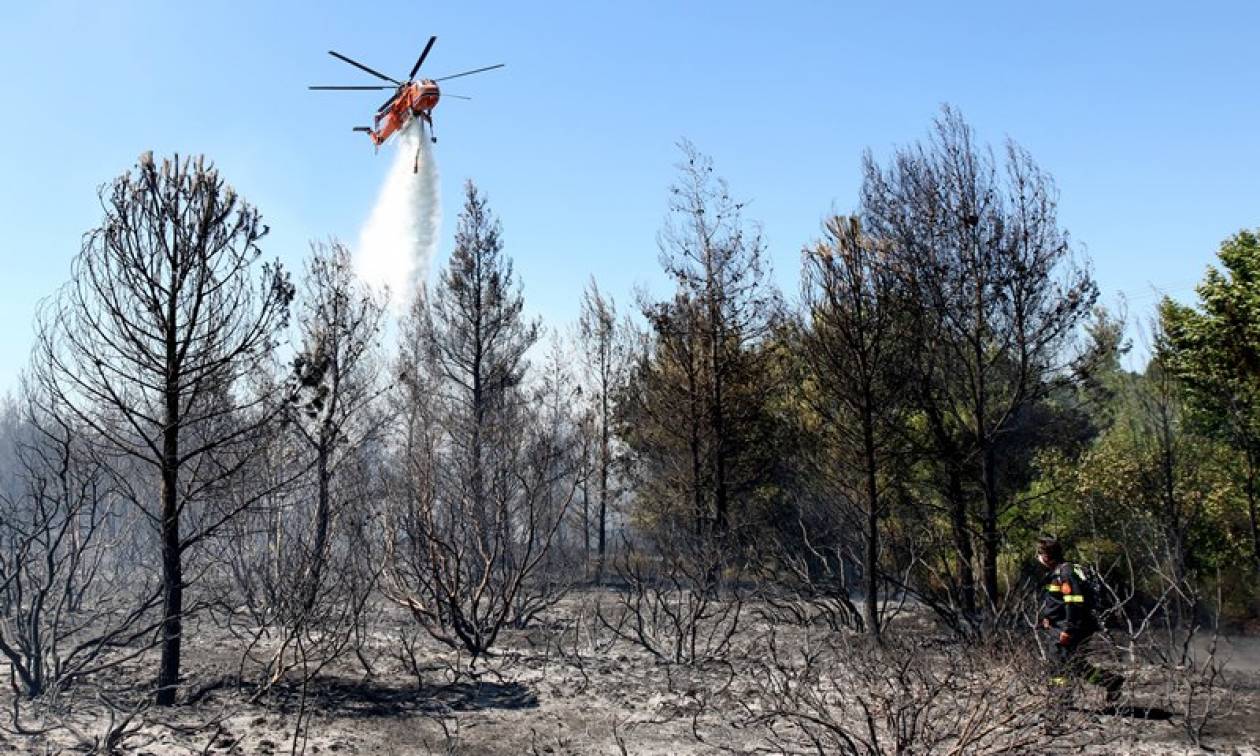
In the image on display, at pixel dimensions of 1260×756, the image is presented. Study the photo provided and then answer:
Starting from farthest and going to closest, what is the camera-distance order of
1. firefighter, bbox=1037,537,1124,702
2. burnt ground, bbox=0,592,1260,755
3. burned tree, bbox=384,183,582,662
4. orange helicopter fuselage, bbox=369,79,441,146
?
orange helicopter fuselage, bbox=369,79,441,146, burned tree, bbox=384,183,582,662, firefighter, bbox=1037,537,1124,702, burnt ground, bbox=0,592,1260,755

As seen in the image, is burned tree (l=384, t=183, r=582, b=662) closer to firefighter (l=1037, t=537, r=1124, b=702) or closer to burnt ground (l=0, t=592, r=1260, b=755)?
burnt ground (l=0, t=592, r=1260, b=755)

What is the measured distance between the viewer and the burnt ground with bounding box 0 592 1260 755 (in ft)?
23.6

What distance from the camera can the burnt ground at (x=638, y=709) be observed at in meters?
7.19

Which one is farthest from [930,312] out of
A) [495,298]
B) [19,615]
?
[495,298]

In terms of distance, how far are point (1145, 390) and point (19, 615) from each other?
1826 centimetres

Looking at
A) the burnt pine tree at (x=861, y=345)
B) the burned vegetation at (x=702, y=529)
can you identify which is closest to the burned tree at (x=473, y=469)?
the burned vegetation at (x=702, y=529)

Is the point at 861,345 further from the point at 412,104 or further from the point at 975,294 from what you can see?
the point at 412,104

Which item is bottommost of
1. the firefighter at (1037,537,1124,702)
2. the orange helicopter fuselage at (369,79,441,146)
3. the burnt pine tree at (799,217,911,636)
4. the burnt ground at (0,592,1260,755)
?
the burnt ground at (0,592,1260,755)

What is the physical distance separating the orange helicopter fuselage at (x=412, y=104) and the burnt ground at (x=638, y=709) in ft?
54.4

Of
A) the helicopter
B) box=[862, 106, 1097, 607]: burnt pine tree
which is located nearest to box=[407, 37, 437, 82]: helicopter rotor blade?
the helicopter

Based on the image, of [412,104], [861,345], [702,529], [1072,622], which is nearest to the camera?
[1072,622]

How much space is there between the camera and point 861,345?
12.9 meters

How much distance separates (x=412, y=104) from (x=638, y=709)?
19.7 metres

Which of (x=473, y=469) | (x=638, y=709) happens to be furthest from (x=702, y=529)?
(x=638, y=709)
